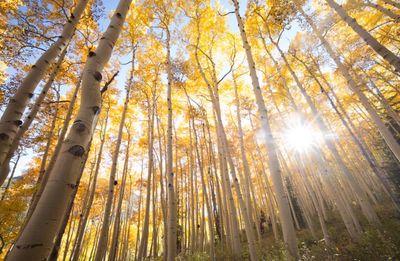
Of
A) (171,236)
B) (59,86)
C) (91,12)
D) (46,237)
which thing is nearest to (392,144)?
(171,236)

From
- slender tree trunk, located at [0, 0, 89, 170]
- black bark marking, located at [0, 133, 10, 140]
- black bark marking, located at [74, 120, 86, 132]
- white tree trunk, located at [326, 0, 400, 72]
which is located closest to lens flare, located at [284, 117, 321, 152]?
white tree trunk, located at [326, 0, 400, 72]

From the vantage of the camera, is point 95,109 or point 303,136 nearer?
point 95,109

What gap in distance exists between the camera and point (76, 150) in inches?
51.3

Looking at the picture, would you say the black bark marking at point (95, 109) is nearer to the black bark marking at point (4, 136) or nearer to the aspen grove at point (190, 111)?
the aspen grove at point (190, 111)

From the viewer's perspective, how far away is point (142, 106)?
37.3ft

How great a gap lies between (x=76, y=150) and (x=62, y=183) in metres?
0.23

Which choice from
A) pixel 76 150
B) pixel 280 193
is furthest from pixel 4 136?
pixel 280 193

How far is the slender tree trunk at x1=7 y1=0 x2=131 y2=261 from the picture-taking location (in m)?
0.99

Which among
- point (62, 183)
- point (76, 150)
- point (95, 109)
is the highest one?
point (95, 109)

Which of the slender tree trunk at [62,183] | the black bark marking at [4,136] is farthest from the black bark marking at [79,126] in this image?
the black bark marking at [4,136]

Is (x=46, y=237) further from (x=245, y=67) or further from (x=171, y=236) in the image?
(x=245, y=67)

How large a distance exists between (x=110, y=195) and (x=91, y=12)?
20.2 feet

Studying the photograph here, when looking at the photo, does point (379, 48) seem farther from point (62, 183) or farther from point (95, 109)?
point (62, 183)

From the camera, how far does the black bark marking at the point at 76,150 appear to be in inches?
51.0
